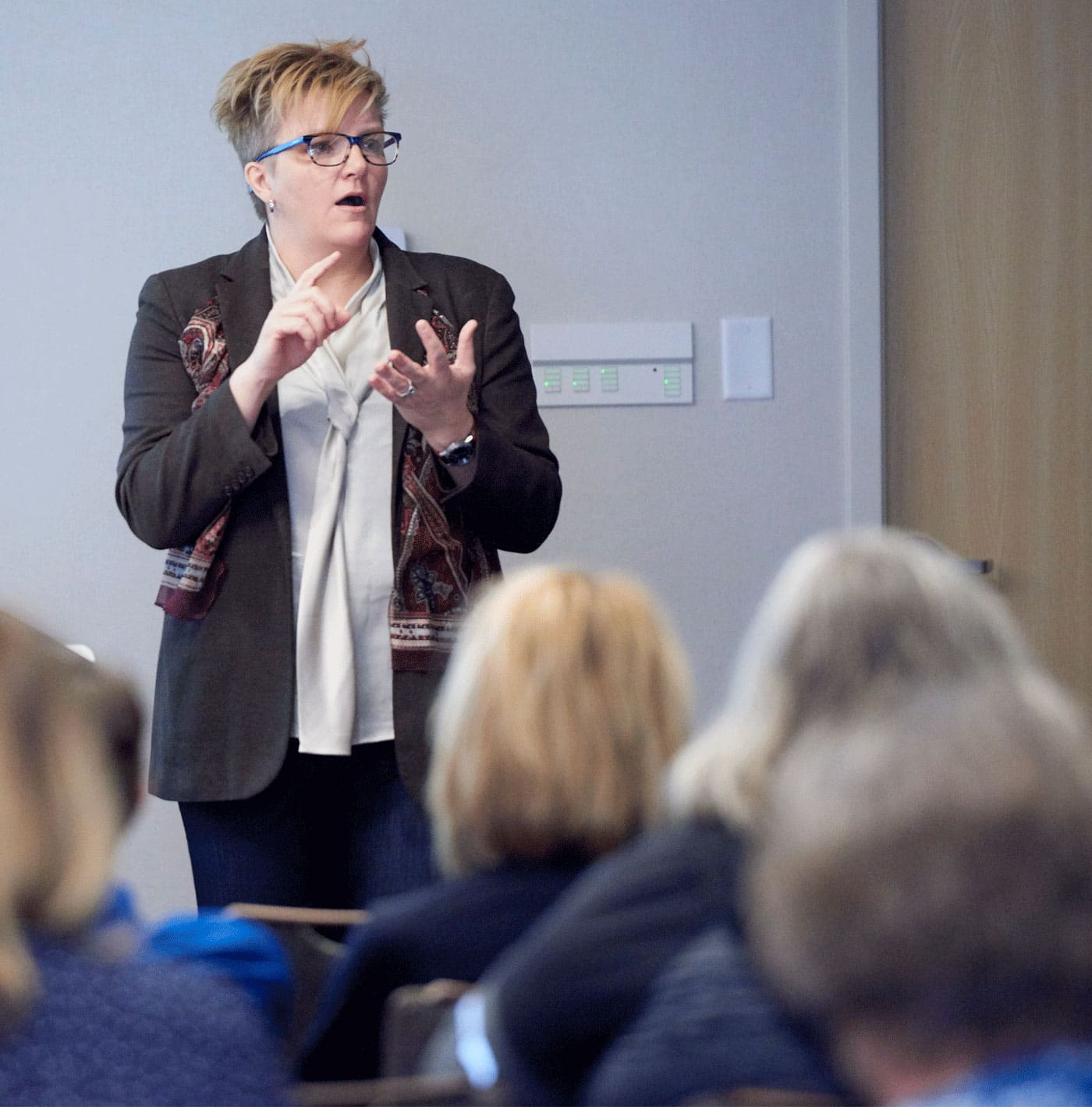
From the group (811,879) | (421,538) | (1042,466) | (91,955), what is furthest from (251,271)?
(1042,466)

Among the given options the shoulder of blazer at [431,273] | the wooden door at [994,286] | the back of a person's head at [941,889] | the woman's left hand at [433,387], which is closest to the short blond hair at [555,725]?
the back of a person's head at [941,889]

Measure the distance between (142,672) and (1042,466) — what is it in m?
2.12

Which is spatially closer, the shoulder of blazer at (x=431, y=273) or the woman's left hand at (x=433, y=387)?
the woman's left hand at (x=433, y=387)

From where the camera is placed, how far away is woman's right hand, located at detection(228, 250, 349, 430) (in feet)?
6.56

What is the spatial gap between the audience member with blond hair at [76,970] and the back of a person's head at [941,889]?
53cm

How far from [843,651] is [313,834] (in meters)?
1.16

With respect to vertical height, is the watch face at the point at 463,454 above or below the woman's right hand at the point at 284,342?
below

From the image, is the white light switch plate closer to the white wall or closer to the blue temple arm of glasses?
the white wall

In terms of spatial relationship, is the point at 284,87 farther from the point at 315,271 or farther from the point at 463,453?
the point at 463,453

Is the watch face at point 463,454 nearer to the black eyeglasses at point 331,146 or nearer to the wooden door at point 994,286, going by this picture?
the black eyeglasses at point 331,146

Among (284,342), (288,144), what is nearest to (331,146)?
(288,144)

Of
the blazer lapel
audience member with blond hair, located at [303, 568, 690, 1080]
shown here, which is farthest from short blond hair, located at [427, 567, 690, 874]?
the blazer lapel

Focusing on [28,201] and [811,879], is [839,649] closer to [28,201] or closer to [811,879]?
[811,879]

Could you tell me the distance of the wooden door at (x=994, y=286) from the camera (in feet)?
10.9
